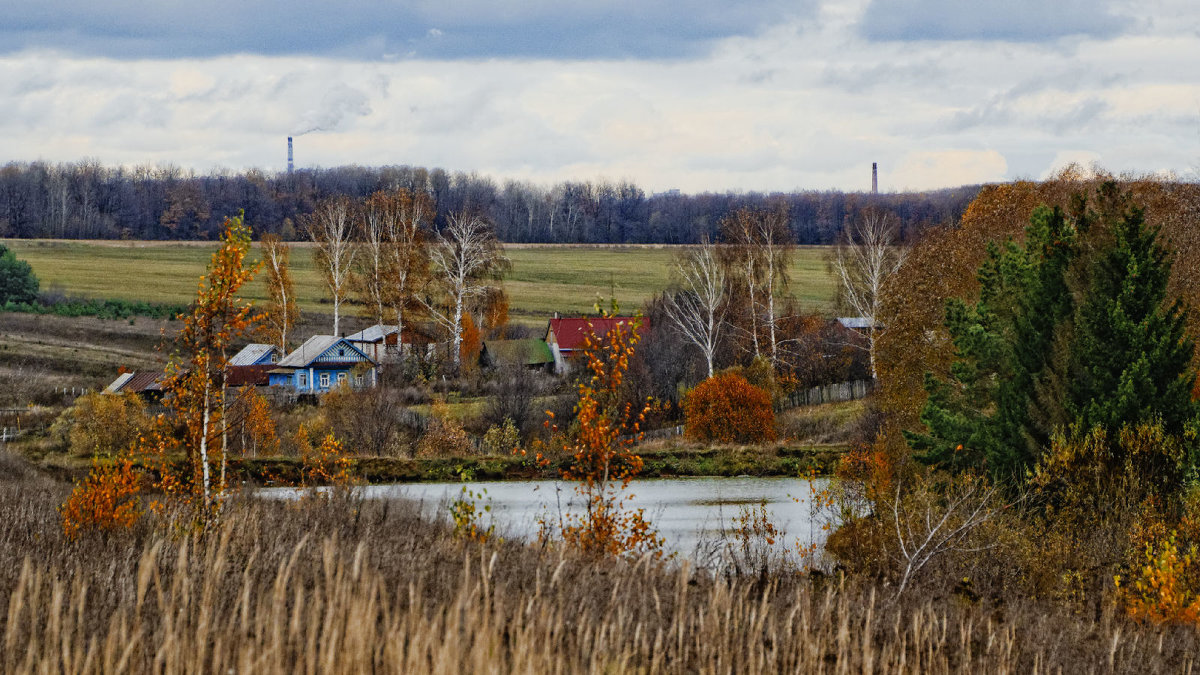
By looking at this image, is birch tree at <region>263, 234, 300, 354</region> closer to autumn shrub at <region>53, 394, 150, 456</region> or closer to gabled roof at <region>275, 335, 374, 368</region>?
gabled roof at <region>275, 335, 374, 368</region>

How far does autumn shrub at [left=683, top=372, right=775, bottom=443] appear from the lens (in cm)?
4275

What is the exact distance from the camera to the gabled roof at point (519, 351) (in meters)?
61.0

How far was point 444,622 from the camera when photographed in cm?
670

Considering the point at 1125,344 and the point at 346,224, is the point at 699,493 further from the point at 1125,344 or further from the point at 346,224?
the point at 346,224

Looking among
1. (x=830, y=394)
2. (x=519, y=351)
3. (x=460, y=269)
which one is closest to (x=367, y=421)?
(x=460, y=269)

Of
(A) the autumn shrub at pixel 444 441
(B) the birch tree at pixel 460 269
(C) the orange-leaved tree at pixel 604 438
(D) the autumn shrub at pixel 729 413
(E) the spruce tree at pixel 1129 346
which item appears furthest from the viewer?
(B) the birch tree at pixel 460 269

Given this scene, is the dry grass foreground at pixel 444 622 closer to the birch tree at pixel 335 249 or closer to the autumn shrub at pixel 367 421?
the autumn shrub at pixel 367 421

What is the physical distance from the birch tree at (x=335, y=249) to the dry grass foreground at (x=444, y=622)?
169 feet

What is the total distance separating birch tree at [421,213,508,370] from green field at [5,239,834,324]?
723 inches

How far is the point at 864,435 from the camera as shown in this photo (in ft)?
136

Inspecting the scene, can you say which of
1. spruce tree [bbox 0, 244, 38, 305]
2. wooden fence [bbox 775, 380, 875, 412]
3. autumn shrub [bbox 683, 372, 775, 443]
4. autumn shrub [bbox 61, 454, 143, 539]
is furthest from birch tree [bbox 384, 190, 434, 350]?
autumn shrub [bbox 61, 454, 143, 539]

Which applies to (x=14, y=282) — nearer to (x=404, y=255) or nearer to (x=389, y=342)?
(x=389, y=342)

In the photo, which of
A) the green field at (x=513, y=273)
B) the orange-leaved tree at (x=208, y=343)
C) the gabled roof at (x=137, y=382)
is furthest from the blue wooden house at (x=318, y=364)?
the orange-leaved tree at (x=208, y=343)

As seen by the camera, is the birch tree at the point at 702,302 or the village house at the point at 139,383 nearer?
the birch tree at the point at 702,302
